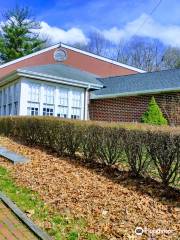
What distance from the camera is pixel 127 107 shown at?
58.2 ft

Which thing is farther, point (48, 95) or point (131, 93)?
point (48, 95)

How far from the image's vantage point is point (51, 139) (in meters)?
10.2

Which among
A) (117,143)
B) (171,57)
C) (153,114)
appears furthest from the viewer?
(171,57)

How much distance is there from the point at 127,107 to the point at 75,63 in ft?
30.1

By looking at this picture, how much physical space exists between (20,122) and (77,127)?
5.14m

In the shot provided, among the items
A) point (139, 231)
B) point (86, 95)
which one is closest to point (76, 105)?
point (86, 95)

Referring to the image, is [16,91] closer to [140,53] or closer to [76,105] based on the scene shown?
[76,105]

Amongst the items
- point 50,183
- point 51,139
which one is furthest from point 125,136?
point 51,139

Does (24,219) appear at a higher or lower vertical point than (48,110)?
lower

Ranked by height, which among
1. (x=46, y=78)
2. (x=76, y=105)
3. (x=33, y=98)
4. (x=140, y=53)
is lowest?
(x=76, y=105)

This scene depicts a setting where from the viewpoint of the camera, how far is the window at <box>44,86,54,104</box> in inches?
710

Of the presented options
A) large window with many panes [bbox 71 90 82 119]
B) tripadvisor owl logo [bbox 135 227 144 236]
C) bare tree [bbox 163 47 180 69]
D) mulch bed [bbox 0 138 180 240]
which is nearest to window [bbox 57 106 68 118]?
large window with many panes [bbox 71 90 82 119]

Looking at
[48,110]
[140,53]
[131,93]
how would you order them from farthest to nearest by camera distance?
[140,53] → [48,110] → [131,93]

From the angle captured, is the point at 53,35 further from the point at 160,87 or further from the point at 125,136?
the point at 125,136
